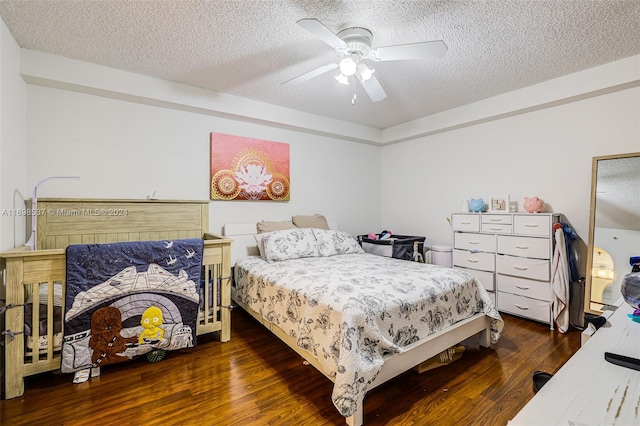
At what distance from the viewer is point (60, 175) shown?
2.55 metres

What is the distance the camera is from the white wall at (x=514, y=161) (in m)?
2.74

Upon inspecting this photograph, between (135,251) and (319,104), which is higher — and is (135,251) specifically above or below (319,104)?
below

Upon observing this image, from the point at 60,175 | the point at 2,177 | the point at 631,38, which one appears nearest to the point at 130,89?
the point at 60,175

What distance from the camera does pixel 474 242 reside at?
334 cm

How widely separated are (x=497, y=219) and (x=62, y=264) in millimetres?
3911

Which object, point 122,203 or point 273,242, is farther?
point 273,242

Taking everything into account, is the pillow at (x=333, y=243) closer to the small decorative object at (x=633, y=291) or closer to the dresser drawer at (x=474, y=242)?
the dresser drawer at (x=474, y=242)

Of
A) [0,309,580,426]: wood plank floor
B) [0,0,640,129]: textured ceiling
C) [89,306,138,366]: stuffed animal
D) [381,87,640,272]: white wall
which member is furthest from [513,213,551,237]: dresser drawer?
[89,306,138,366]: stuffed animal

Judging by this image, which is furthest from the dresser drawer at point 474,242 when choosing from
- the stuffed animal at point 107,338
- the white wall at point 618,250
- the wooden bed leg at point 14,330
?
the wooden bed leg at point 14,330

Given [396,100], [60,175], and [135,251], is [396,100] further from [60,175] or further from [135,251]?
[60,175]

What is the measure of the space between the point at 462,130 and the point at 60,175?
14.7ft

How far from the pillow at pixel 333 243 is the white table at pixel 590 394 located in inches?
97.6

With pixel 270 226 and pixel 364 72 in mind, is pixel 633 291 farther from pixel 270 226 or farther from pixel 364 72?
pixel 270 226

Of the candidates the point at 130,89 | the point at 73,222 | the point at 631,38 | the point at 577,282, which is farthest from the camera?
the point at 577,282
